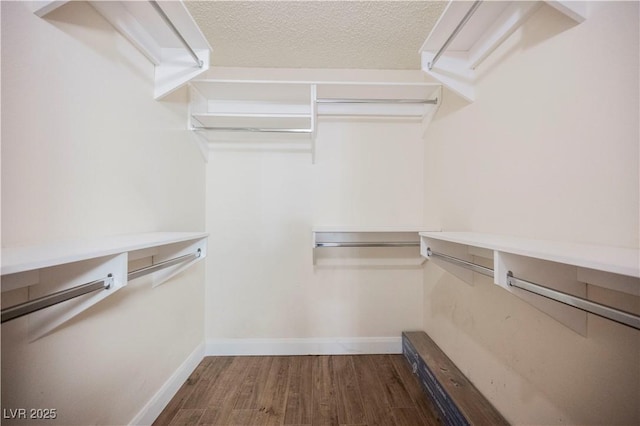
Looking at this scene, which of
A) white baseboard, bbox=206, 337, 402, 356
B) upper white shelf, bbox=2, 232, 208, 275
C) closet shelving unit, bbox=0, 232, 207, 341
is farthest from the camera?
white baseboard, bbox=206, 337, 402, 356

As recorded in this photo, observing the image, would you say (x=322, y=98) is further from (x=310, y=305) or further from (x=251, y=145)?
(x=310, y=305)

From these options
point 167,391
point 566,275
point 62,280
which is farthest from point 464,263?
point 167,391

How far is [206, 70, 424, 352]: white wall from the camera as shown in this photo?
1.91m

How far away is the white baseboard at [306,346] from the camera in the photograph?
6.17ft

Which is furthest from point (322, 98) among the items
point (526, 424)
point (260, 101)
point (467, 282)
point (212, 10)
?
point (526, 424)

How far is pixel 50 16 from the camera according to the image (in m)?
0.80

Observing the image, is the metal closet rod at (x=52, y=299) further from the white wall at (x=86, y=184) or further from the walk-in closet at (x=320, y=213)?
the white wall at (x=86, y=184)

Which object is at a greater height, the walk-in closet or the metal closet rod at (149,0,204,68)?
the metal closet rod at (149,0,204,68)

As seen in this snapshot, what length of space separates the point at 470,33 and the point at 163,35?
1.58 meters

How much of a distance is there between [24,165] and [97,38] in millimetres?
617

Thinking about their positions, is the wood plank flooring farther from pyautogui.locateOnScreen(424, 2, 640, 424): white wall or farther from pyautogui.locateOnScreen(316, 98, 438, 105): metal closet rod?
pyautogui.locateOnScreen(316, 98, 438, 105): metal closet rod

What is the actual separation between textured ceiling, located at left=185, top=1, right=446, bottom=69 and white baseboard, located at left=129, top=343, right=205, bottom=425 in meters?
2.17

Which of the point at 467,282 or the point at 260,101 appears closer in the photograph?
the point at 467,282

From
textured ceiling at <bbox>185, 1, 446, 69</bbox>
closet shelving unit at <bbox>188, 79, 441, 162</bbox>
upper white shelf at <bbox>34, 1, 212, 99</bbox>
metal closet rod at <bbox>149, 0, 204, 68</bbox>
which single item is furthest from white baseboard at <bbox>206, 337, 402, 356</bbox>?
textured ceiling at <bbox>185, 1, 446, 69</bbox>
